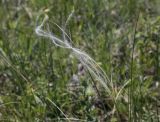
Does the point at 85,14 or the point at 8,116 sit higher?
the point at 85,14

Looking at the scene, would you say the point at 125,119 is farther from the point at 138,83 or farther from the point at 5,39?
the point at 5,39

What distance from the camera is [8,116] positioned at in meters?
1.91

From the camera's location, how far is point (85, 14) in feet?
8.25

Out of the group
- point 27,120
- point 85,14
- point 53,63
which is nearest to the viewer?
point 27,120

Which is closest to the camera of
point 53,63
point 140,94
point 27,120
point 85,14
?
point 140,94

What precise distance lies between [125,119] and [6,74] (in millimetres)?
613

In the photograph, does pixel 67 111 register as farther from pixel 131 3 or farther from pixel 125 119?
pixel 131 3

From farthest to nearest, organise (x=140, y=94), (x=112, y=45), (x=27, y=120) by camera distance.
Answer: (x=112, y=45) → (x=27, y=120) → (x=140, y=94)

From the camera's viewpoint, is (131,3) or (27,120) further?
(131,3)

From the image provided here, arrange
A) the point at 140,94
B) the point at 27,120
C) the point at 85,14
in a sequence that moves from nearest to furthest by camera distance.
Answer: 1. the point at 140,94
2. the point at 27,120
3. the point at 85,14

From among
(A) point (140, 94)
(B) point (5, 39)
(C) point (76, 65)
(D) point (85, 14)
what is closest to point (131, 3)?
(D) point (85, 14)

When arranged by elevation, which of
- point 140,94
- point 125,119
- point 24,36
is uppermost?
point 24,36

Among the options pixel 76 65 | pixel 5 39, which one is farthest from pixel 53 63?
pixel 5 39

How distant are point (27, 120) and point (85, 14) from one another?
81cm
